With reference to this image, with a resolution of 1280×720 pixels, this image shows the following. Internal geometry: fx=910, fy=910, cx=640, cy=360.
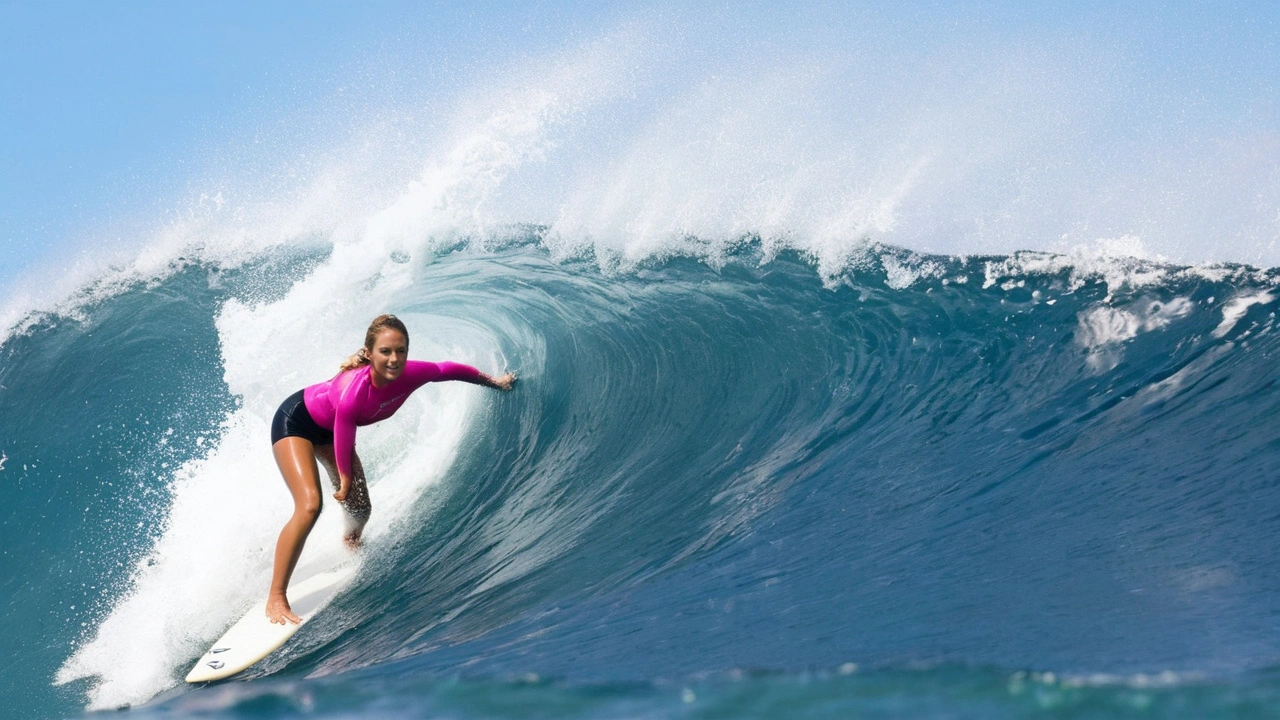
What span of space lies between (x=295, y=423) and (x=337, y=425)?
31 centimetres

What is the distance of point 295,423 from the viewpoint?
464cm

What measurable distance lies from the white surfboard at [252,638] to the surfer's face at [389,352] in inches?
49.0

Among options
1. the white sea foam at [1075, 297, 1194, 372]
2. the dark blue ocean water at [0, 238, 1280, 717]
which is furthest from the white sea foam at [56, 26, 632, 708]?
the white sea foam at [1075, 297, 1194, 372]

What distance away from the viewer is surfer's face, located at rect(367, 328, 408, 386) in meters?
4.31

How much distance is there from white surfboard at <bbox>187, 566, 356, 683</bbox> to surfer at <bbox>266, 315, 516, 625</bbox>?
8cm

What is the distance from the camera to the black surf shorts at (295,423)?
15.1 feet

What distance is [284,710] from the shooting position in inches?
124

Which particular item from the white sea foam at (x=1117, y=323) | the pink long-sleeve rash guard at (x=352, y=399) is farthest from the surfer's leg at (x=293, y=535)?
the white sea foam at (x=1117, y=323)

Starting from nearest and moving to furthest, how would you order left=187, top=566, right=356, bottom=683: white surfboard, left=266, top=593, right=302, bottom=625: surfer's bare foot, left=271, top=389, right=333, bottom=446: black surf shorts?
left=187, top=566, right=356, bottom=683: white surfboard < left=266, top=593, right=302, bottom=625: surfer's bare foot < left=271, top=389, right=333, bottom=446: black surf shorts

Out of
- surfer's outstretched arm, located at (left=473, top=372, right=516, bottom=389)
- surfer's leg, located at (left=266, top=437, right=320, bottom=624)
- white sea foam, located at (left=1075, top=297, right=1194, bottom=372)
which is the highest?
surfer's outstretched arm, located at (left=473, top=372, right=516, bottom=389)

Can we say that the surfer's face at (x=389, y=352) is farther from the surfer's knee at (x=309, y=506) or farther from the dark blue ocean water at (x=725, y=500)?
the dark blue ocean water at (x=725, y=500)

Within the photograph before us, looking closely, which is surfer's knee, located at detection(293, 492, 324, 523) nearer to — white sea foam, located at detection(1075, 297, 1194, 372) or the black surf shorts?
the black surf shorts

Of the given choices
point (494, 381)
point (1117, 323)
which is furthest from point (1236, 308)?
point (494, 381)

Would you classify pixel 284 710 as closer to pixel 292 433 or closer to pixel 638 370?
pixel 292 433
